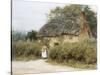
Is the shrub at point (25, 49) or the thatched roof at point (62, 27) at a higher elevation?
the thatched roof at point (62, 27)

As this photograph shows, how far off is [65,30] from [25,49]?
0.48 meters

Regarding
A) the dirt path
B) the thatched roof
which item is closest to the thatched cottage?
the thatched roof

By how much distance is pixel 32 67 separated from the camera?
1894 mm

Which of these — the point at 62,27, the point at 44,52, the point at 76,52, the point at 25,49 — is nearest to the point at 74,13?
the point at 62,27

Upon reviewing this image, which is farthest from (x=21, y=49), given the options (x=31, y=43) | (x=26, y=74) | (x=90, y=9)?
(x=90, y=9)

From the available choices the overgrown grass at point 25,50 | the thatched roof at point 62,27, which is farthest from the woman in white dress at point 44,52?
the thatched roof at point 62,27

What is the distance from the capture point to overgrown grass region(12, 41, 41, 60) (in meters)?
1.86

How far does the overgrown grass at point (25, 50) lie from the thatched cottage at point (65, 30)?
0.11m

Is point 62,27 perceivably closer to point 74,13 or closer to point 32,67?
point 74,13

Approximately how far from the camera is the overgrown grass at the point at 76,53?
1.99 m

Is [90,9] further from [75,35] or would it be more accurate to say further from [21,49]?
[21,49]

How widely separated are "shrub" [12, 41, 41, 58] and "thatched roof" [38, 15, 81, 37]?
14 centimetres

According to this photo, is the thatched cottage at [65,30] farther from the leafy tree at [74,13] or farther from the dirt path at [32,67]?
the dirt path at [32,67]

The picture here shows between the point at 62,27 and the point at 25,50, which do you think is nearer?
the point at 25,50
